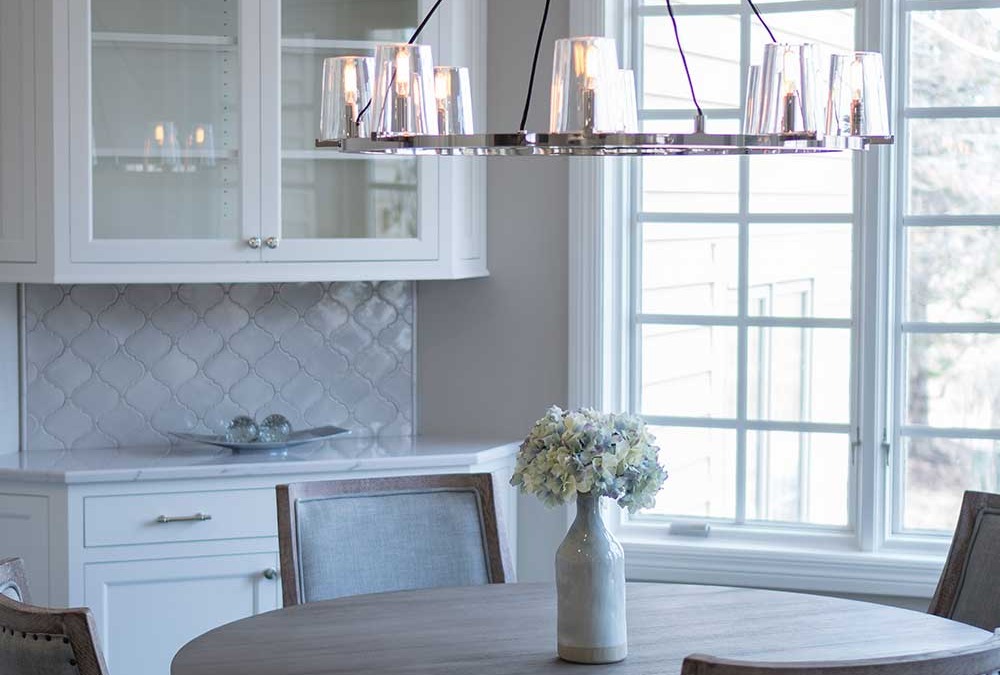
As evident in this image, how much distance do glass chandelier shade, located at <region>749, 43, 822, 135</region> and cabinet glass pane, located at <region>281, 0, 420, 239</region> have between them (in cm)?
181

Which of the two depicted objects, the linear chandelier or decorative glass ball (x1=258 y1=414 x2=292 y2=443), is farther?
decorative glass ball (x1=258 y1=414 x2=292 y2=443)

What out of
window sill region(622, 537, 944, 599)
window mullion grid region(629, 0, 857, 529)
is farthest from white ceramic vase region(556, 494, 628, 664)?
window mullion grid region(629, 0, 857, 529)

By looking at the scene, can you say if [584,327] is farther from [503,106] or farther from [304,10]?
[304,10]

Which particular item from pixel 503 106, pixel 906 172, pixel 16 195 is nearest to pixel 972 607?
pixel 906 172

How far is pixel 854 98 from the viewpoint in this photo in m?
2.20

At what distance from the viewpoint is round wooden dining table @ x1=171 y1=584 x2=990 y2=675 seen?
7.25 feet

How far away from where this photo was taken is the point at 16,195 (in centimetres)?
355

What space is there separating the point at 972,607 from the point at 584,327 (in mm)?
1525

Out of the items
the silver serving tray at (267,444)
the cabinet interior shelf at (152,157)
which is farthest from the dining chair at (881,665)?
the cabinet interior shelf at (152,157)

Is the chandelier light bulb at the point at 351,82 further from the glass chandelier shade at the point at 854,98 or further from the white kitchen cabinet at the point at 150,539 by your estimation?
the white kitchen cabinet at the point at 150,539

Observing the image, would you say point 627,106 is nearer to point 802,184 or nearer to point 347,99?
point 347,99

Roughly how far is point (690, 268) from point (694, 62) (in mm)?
582

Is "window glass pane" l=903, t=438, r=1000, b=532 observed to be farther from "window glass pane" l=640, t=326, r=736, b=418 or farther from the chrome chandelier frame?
the chrome chandelier frame

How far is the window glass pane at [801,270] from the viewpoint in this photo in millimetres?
3801
